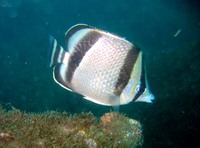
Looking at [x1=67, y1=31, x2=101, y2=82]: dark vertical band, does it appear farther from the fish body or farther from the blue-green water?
the blue-green water

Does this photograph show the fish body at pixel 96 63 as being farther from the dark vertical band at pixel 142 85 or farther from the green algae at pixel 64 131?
the green algae at pixel 64 131

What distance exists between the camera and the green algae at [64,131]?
3183 mm

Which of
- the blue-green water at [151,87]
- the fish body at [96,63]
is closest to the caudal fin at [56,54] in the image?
the fish body at [96,63]

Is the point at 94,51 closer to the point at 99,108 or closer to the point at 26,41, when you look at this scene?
the point at 99,108

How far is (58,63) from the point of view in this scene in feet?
Answer: 7.56

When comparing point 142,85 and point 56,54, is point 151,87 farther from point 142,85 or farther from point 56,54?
point 56,54

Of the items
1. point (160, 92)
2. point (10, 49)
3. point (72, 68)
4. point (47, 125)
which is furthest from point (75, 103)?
point (10, 49)

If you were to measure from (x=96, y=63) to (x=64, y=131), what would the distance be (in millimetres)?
1561

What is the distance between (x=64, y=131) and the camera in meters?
3.48

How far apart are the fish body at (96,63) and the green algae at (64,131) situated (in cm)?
117

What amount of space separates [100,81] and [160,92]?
1186 cm

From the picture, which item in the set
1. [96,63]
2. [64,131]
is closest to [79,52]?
[96,63]

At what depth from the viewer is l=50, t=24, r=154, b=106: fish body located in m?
2.29

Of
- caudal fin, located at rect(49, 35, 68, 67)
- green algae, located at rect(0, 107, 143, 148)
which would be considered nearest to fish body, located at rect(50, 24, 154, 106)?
caudal fin, located at rect(49, 35, 68, 67)
